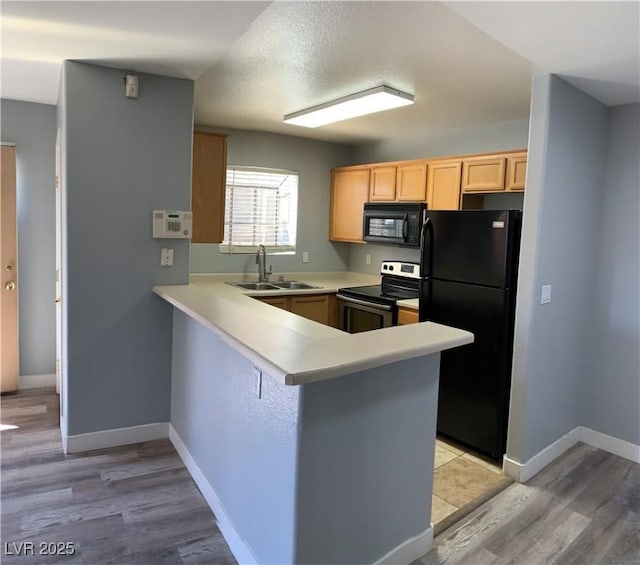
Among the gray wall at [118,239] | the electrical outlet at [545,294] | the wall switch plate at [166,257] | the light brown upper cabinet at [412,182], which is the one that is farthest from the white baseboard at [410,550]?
the light brown upper cabinet at [412,182]

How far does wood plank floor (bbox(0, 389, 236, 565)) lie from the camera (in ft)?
7.02

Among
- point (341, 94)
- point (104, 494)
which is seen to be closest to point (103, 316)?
point (104, 494)

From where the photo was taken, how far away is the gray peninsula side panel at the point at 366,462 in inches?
67.2

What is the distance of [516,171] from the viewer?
3.59 m

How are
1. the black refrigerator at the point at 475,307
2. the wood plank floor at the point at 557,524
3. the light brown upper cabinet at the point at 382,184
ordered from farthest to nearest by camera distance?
the light brown upper cabinet at the point at 382,184 → the black refrigerator at the point at 475,307 → the wood plank floor at the point at 557,524

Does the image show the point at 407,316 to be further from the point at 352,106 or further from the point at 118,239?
the point at 118,239

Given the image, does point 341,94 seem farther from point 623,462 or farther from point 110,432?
point 623,462

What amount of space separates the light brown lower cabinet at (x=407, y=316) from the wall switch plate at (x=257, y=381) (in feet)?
6.94

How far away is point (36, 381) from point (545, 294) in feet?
13.4

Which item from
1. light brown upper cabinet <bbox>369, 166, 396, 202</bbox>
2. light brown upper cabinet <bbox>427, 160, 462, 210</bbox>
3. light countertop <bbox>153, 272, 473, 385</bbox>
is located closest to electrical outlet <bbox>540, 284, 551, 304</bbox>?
light countertop <bbox>153, 272, 473, 385</bbox>

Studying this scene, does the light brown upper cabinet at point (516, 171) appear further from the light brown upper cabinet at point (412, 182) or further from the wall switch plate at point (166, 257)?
the wall switch plate at point (166, 257)

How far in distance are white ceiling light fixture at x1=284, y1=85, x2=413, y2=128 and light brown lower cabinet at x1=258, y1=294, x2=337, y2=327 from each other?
61.5 inches

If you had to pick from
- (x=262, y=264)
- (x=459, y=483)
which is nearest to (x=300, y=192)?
(x=262, y=264)

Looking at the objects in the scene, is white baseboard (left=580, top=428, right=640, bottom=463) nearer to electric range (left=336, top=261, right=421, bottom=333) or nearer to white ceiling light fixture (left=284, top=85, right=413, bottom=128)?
electric range (left=336, top=261, right=421, bottom=333)
